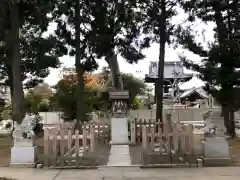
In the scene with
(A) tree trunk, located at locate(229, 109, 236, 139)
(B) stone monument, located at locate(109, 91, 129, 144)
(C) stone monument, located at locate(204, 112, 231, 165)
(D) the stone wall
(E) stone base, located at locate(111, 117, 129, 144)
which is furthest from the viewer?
(D) the stone wall

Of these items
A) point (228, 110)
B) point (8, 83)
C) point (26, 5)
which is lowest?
point (228, 110)

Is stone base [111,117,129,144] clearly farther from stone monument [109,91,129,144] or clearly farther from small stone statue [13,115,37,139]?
small stone statue [13,115,37,139]

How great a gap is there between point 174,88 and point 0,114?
22574mm

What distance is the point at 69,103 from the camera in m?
28.9

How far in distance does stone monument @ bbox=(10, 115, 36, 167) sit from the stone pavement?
50 cm

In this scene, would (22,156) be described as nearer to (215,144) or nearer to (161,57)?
(215,144)

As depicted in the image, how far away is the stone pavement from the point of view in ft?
32.0

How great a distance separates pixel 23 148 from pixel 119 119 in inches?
348

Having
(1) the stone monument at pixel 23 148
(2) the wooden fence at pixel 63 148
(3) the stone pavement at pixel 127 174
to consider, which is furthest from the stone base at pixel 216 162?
(1) the stone monument at pixel 23 148

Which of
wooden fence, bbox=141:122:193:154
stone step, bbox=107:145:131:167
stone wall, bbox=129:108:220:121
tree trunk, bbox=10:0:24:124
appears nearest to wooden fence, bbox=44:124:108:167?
stone step, bbox=107:145:131:167

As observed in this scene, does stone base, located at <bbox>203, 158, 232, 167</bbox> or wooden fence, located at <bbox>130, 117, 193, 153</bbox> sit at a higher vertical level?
wooden fence, located at <bbox>130, 117, 193, 153</bbox>

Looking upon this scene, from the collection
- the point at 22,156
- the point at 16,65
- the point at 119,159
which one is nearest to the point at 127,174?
the point at 119,159

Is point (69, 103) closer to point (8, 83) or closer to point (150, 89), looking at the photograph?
point (8, 83)

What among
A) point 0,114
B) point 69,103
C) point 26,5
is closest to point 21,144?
point 26,5
